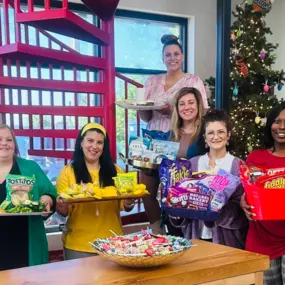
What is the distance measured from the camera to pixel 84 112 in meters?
3.19

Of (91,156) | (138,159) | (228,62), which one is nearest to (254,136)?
(228,62)

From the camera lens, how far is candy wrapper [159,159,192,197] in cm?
226

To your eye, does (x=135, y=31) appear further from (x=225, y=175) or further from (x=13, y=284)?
(x=13, y=284)

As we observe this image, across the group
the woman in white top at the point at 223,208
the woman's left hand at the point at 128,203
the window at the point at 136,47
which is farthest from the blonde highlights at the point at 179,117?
the window at the point at 136,47

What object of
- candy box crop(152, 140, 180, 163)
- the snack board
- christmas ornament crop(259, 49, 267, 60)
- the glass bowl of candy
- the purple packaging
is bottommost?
the glass bowl of candy

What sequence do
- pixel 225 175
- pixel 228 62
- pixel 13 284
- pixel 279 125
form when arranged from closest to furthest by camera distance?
1. pixel 13 284
2. pixel 225 175
3. pixel 279 125
4. pixel 228 62

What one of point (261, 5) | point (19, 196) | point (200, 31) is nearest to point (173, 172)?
point (19, 196)

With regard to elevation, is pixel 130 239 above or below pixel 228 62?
below

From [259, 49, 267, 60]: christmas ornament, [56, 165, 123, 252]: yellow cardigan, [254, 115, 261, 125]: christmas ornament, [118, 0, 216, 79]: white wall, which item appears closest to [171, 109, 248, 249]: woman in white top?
[56, 165, 123, 252]: yellow cardigan

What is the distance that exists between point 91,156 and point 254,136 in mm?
2308

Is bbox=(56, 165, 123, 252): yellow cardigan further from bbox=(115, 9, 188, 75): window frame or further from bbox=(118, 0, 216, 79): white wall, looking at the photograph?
bbox=(118, 0, 216, 79): white wall

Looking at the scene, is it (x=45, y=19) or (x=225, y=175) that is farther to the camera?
(x=45, y=19)

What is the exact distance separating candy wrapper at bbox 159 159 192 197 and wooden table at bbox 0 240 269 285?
620mm

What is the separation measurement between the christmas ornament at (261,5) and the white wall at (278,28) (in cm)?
84
